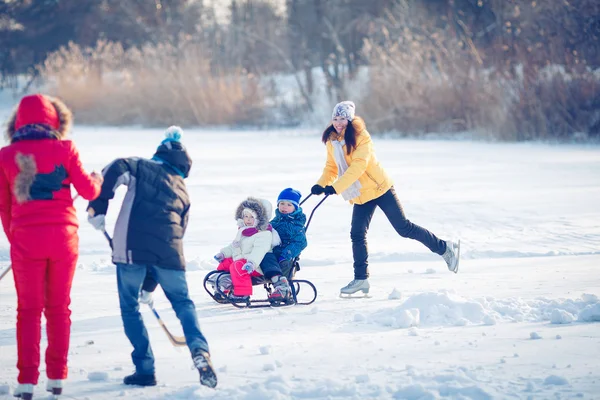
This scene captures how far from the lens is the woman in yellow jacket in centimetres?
594

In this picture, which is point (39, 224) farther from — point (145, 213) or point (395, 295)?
point (395, 295)

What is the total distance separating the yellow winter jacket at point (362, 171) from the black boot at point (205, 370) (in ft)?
7.29

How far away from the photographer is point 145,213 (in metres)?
3.96

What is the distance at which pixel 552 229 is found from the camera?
8.65 meters

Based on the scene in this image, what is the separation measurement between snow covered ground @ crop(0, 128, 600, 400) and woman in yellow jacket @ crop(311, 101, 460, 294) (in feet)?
1.22

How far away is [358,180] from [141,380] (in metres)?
2.60

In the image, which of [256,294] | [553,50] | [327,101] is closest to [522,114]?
[553,50]

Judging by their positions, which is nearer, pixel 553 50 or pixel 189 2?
pixel 553 50

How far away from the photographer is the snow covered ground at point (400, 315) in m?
4.08

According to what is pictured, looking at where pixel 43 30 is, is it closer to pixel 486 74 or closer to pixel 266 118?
pixel 266 118

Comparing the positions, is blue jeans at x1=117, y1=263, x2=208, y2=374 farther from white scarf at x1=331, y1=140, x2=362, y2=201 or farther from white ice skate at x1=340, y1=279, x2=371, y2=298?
white scarf at x1=331, y1=140, x2=362, y2=201

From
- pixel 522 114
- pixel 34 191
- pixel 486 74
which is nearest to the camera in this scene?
pixel 34 191

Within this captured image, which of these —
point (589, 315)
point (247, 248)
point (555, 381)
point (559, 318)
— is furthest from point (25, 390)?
point (589, 315)

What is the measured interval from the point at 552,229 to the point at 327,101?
14.7m
